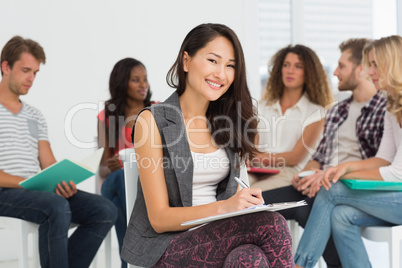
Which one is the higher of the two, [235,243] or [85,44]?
[85,44]

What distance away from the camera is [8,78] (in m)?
2.53

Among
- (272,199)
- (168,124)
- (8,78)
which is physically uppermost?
(8,78)

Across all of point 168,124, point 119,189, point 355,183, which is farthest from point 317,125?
point 168,124

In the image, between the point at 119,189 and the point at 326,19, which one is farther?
the point at 326,19

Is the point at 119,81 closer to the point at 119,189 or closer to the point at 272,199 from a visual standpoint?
the point at 119,189

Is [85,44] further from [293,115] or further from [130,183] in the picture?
[130,183]

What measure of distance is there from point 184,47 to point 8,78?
4.19 ft

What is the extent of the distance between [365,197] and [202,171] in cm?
81

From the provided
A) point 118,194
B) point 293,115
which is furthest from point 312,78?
point 118,194

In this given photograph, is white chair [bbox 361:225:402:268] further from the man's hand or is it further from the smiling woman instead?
the man's hand

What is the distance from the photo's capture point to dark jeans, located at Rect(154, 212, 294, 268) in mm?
1331

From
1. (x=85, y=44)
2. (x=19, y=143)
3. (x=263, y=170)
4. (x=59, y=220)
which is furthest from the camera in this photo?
(x=85, y=44)

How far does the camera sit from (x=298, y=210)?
234 cm

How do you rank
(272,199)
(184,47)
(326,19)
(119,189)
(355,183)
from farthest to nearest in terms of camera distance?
(326,19) < (119,189) < (272,199) < (355,183) < (184,47)
